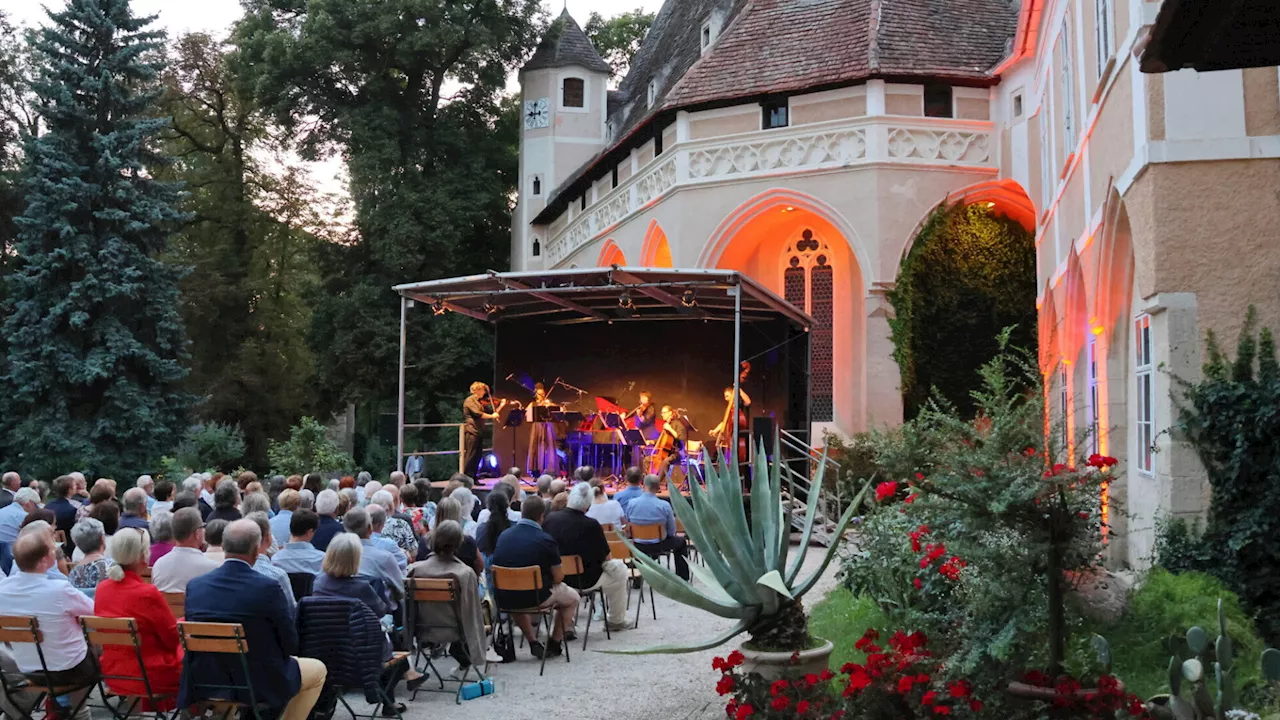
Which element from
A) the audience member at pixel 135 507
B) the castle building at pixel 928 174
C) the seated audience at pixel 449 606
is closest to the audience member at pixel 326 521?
the seated audience at pixel 449 606

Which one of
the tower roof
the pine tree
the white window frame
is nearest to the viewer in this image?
the white window frame

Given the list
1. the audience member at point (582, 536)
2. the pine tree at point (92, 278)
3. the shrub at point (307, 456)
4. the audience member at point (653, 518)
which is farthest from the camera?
the shrub at point (307, 456)

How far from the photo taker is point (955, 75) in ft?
69.1

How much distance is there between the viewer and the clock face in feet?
112

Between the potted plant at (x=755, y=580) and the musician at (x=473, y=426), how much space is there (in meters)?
14.5

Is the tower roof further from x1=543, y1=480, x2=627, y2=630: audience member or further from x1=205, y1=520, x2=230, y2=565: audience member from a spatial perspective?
x1=205, y1=520, x2=230, y2=565: audience member

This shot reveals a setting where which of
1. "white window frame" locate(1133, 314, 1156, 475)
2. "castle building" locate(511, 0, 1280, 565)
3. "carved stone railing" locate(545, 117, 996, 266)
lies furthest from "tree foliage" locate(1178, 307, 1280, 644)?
"carved stone railing" locate(545, 117, 996, 266)

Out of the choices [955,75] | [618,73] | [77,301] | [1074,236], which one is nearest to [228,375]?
[77,301]

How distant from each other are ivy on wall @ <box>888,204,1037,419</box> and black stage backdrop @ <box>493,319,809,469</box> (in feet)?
6.59

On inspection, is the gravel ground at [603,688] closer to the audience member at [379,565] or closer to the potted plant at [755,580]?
the audience member at [379,565]

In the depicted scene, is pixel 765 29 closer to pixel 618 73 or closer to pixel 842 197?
pixel 842 197

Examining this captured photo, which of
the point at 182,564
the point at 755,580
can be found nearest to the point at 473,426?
the point at 182,564

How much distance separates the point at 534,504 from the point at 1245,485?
527cm

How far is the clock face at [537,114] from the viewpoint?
34.2 m
